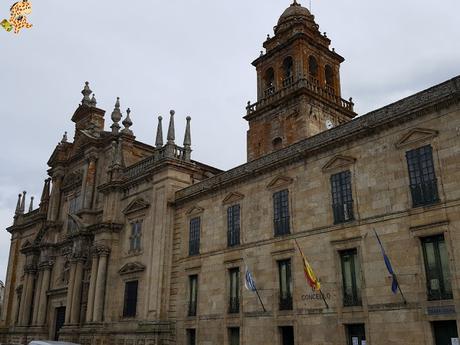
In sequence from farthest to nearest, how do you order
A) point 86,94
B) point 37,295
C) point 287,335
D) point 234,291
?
1. point 86,94
2. point 37,295
3. point 234,291
4. point 287,335

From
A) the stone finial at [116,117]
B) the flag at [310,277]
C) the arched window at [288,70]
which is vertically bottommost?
the flag at [310,277]

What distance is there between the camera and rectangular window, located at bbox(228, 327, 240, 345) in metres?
23.2

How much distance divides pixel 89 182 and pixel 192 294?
14826mm

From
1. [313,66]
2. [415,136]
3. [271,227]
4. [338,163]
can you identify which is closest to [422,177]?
[415,136]

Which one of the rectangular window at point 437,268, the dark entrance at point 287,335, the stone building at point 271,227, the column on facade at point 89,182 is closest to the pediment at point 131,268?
the stone building at point 271,227

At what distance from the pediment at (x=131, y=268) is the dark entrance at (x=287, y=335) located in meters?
10.5

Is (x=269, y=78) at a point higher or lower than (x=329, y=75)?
lower

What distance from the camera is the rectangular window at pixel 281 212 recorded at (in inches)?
876

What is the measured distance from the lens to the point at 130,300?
2931 centimetres

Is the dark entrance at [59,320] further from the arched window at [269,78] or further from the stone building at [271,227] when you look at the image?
the arched window at [269,78]

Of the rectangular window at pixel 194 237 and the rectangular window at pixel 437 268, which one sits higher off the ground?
the rectangular window at pixel 194 237

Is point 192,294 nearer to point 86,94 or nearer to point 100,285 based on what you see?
point 100,285

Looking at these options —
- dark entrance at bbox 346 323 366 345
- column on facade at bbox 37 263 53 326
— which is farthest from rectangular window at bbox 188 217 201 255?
column on facade at bbox 37 263 53 326

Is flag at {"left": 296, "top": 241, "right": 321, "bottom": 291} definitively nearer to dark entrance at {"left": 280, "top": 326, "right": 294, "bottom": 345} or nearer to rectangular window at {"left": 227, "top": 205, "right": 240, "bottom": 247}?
dark entrance at {"left": 280, "top": 326, "right": 294, "bottom": 345}
